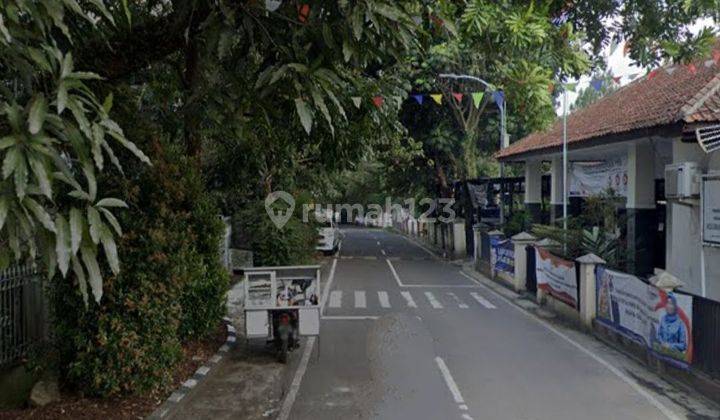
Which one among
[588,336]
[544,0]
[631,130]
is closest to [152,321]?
[544,0]

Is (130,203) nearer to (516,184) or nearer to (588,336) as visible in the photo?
(588,336)

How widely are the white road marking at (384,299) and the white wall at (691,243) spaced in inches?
259

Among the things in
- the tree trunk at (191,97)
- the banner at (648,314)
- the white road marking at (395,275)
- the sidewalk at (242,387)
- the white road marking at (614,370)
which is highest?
the tree trunk at (191,97)

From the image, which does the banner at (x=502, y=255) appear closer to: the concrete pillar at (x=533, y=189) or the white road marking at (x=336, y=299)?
the concrete pillar at (x=533, y=189)

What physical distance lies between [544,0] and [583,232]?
8.15m

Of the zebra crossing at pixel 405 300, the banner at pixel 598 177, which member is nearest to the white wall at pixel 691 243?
the banner at pixel 598 177

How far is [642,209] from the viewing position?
50.3ft

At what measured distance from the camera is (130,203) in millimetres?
7766

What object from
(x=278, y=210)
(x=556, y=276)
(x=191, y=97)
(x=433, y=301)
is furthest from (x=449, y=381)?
(x=278, y=210)

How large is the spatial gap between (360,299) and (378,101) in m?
8.75

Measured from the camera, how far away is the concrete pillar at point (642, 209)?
50.1 ft

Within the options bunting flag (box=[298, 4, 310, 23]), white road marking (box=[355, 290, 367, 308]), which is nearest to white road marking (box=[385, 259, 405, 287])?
white road marking (box=[355, 290, 367, 308])

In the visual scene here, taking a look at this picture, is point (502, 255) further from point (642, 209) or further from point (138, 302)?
point (138, 302)

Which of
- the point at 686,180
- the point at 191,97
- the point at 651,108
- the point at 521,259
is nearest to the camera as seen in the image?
the point at 191,97
